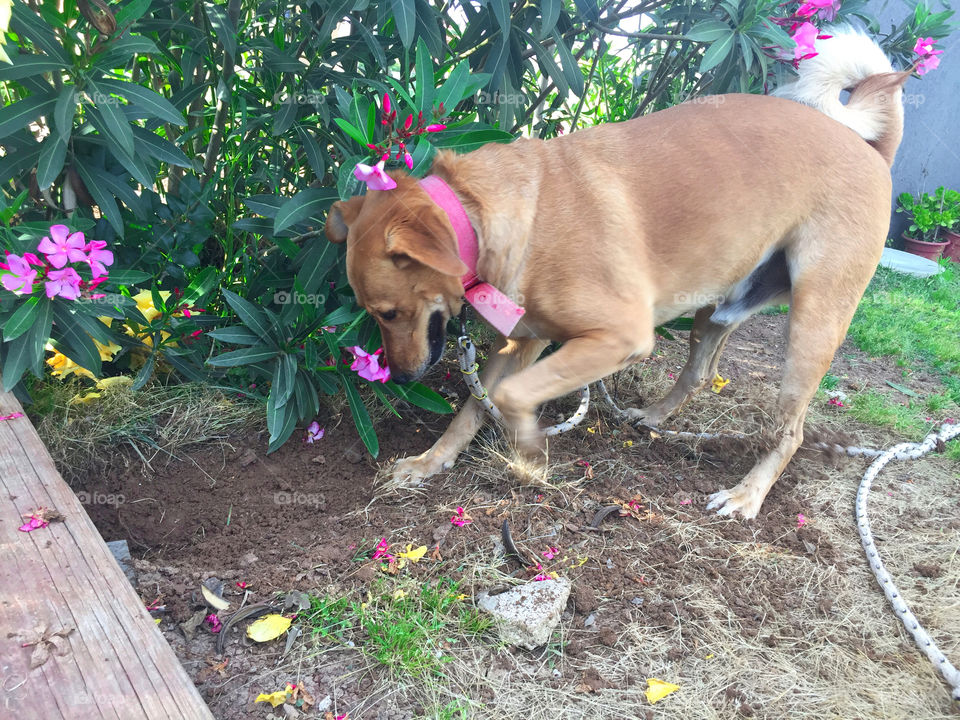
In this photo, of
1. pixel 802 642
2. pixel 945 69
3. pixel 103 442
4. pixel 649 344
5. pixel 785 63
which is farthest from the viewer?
pixel 945 69

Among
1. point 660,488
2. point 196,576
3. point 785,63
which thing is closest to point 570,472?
point 660,488

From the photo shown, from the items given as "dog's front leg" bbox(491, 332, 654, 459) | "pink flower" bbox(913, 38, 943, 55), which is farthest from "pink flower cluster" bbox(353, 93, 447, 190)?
"pink flower" bbox(913, 38, 943, 55)

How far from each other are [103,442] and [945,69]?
984cm

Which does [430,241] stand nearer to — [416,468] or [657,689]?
[416,468]

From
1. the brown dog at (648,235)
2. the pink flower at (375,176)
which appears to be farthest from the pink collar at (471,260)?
the pink flower at (375,176)

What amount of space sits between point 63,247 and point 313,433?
4.36 feet

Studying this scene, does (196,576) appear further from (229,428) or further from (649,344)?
(649,344)

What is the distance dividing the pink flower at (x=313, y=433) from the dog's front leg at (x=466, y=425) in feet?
1.49

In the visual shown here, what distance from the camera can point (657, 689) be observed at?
210cm

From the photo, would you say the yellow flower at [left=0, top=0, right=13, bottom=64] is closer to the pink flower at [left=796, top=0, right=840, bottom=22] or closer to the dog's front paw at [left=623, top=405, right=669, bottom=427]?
the dog's front paw at [left=623, top=405, right=669, bottom=427]

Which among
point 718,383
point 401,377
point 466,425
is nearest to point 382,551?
point 401,377

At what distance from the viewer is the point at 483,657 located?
2.19 metres

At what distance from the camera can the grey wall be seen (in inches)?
322

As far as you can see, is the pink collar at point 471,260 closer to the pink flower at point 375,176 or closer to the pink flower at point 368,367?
the pink flower at point 375,176
